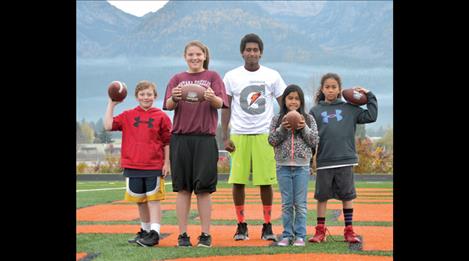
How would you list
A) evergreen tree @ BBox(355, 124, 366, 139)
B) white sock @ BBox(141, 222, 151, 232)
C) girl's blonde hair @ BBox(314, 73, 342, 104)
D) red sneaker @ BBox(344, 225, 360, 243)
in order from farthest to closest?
evergreen tree @ BBox(355, 124, 366, 139)
girl's blonde hair @ BBox(314, 73, 342, 104)
white sock @ BBox(141, 222, 151, 232)
red sneaker @ BBox(344, 225, 360, 243)

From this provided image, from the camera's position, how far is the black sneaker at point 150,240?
260 inches

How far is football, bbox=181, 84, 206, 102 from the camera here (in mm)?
6469

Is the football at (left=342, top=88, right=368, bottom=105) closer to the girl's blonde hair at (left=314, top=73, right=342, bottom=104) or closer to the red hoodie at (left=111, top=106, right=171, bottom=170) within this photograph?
the girl's blonde hair at (left=314, top=73, right=342, bottom=104)

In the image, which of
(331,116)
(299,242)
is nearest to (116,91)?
(331,116)

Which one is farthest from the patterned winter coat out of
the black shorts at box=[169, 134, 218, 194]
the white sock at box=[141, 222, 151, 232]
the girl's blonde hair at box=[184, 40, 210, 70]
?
the white sock at box=[141, 222, 151, 232]

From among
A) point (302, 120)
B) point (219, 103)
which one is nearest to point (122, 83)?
point (219, 103)

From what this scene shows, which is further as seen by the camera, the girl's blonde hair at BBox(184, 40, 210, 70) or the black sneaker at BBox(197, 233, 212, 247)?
the girl's blonde hair at BBox(184, 40, 210, 70)

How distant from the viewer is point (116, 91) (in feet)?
22.7

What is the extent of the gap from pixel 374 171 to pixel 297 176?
17.2m

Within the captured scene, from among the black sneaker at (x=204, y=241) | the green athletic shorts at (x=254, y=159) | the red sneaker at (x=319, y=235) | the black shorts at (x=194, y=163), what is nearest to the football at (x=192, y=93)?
the black shorts at (x=194, y=163)

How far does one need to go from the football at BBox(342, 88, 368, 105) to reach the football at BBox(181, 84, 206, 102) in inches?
56.8

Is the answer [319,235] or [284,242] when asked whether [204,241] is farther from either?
[319,235]

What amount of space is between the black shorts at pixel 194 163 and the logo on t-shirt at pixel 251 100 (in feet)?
2.16

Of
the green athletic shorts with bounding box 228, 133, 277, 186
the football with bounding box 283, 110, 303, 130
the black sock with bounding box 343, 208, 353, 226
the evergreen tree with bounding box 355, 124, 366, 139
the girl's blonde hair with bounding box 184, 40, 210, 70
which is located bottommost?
the black sock with bounding box 343, 208, 353, 226
